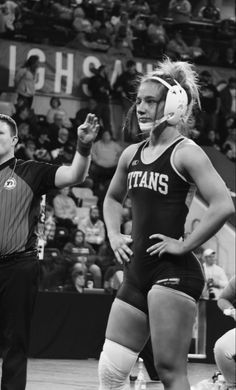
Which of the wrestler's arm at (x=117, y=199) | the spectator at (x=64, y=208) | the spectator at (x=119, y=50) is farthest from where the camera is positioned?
the spectator at (x=119, y=50)

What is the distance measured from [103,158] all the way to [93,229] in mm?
2403

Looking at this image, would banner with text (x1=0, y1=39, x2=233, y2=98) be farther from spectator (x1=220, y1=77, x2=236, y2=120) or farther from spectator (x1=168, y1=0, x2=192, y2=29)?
spectator (x1=168, y1=0, x2=192, y2=29)

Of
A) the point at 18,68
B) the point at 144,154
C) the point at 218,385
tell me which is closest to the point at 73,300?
the point at 218,385

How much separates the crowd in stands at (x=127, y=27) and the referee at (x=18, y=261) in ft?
41.3

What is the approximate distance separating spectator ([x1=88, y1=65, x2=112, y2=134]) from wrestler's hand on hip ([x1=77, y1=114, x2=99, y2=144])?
44.8 ft

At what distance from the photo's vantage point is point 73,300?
1303 cm

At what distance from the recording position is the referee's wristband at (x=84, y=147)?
5432 mm

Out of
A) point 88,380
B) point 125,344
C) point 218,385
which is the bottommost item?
point 88,380

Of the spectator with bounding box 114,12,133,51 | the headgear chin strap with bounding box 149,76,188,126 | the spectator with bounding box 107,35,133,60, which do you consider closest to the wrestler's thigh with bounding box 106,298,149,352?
the headgear chin strap with bounding box 149,76,188,126

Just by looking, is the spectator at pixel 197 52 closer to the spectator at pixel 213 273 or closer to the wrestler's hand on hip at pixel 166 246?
the spectator at pixel 213 273

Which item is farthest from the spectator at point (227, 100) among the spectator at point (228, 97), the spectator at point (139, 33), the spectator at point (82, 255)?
the spectator at point (82, 255)

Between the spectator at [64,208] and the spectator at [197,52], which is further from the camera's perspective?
the spectator at [197,52]

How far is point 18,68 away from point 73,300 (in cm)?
695

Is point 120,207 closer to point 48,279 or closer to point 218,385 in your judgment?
point 218,385
